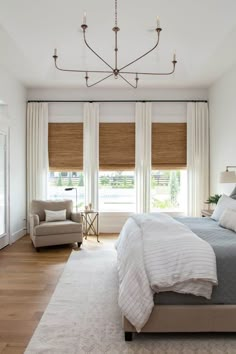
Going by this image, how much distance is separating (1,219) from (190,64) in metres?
4.46

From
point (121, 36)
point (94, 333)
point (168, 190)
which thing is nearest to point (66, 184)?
point (168, 190)

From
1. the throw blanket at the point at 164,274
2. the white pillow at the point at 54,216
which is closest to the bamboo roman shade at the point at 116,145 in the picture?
the white pillow at the point at 54,216

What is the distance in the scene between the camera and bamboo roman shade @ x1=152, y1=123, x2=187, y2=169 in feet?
22.7

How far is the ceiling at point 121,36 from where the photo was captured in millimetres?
3592

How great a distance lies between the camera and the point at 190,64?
5480mm

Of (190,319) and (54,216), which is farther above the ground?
(54,216)

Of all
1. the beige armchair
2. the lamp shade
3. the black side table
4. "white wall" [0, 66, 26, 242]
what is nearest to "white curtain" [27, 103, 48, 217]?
"white wall" [0, 66, 26, 242]

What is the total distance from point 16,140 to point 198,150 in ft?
13.0

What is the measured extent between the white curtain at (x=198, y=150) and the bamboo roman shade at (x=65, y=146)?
2502 millimetres

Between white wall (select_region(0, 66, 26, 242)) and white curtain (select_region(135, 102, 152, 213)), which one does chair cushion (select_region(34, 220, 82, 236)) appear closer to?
white wall (select_region(0, 66, 26, 242))

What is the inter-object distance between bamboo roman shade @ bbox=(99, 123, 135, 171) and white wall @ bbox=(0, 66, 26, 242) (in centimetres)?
174

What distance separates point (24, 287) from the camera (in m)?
3.68

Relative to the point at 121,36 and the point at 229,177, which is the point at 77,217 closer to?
the point at 229,177

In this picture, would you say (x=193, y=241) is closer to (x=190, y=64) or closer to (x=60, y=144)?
(x=190, y=64)
